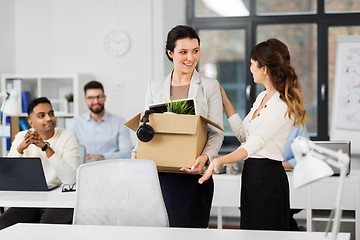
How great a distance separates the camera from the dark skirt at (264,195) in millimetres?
2375

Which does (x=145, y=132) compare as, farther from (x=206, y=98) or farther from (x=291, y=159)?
(x=291, y=159)

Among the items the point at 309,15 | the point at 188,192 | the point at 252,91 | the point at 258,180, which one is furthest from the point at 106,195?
the point at 309,15

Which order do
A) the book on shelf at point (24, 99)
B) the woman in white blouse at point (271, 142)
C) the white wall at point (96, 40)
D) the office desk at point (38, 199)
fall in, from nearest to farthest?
the woman in white blouse at point (271, 142) < the office desk at point (38, 199) < the book on shelf at point (24, 99) < the white wall at point (96, 40)

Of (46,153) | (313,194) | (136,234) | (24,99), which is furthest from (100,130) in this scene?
(136,234)

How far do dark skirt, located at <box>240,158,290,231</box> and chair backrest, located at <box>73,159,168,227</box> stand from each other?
0.39m

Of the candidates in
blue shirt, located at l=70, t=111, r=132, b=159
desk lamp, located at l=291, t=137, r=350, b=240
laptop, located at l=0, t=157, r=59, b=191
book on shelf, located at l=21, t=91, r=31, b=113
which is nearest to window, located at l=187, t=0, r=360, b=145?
blue shirt, located at l=70, t=111, r=132, b=159

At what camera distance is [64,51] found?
588 cm

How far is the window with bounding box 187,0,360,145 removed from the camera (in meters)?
5.59

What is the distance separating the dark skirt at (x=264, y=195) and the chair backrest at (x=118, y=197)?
386 millimetres

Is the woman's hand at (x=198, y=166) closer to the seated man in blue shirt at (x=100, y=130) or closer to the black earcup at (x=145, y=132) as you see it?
the black earcup at (x=145, y=132)

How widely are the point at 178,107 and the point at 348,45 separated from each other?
3.39 meters

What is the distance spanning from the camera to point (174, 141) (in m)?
2.29

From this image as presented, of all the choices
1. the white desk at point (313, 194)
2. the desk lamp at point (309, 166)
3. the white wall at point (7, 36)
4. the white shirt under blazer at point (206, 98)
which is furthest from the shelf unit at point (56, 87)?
the desk lamp at point (309, 166)

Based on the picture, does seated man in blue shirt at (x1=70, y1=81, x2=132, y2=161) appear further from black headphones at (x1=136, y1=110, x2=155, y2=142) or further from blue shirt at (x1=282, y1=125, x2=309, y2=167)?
black headphones at (x1=136, y1=110, x2=155, y2=142)
